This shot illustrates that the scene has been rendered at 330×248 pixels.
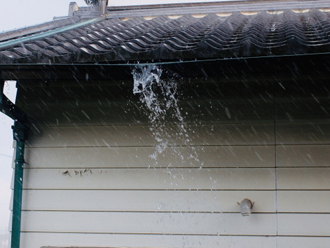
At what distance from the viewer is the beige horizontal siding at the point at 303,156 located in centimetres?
355

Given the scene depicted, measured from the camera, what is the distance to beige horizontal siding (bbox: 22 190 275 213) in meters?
3.57

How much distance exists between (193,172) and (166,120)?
21.9 inches

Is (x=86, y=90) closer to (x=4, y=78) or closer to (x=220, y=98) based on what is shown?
(x=4, y=78)

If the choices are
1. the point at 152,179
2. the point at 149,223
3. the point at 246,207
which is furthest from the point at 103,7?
the point at 246,207

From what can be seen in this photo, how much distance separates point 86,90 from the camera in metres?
3.98

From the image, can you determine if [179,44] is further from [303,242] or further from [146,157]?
[303,242]

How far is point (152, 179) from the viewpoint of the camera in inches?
146

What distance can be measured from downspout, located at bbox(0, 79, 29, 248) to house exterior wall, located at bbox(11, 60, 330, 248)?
0.07 meters

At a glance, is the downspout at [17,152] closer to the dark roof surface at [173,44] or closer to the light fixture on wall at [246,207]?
the dark roof surface at [173,44]

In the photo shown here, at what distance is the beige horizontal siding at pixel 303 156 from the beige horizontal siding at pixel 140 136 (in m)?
0.16

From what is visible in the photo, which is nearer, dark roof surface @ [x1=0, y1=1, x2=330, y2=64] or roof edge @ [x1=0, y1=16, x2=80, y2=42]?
dark roof surface @ [x1=0, y1=1, x2=330, y2=64]

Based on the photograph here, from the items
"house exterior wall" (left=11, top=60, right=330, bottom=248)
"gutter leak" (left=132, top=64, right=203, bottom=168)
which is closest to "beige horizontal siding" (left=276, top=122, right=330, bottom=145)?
"house exterior wall" (left=11, top=60, right=330, bottom=248)

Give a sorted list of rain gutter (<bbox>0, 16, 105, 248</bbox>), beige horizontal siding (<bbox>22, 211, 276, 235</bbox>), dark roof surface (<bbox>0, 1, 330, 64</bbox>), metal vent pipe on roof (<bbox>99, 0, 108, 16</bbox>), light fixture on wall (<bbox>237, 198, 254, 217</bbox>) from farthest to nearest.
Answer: metal vent pipe on roof (<bbox>99, 0, 108, 16</bbox>) < rain gutter (<bbox>0, 16, 105, 248</bbox>) < beige horizontal siding (<bbox>22, 211, 276, 235</bbox>) < light fixture on wall (<bbox>237, 198, 254, 217</bbox>) < dark roof surface (<bbox>0, 1, 330, 64</bbox>)

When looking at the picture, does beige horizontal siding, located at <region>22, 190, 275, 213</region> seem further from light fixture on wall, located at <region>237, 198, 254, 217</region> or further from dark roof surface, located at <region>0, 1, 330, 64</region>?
dark roof surface, located at <region>0, 1, 330, 64</region>
